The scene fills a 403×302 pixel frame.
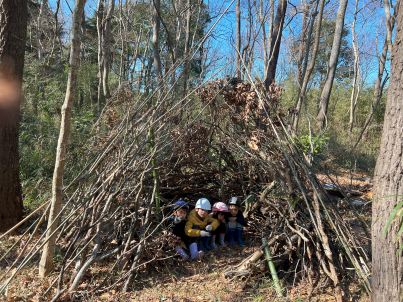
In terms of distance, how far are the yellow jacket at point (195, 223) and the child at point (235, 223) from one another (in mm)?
222

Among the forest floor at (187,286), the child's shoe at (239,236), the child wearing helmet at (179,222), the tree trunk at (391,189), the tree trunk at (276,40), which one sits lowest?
the forest floor at (187,286)

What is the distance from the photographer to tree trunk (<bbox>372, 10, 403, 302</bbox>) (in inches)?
74.9

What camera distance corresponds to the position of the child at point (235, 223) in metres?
3.75

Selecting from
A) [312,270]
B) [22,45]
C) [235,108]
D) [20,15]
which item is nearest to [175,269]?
[312,270]

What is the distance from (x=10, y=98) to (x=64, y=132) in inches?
65.3

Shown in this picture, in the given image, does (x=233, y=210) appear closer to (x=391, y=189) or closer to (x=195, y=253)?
(x=195, y=253)

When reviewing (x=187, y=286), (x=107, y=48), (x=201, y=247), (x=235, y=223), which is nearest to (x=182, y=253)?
(x=201, y=247)

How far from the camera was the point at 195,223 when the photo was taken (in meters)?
3.49

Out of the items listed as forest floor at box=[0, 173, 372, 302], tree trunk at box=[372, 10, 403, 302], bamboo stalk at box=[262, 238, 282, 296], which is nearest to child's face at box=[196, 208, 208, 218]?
forest floor at box=[0, 173, 372, 302]

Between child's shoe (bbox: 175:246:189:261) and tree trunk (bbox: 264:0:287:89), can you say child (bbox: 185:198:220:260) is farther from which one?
tree trunk (bbox: 264:0:287:89)

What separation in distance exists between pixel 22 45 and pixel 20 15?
36 centimetres

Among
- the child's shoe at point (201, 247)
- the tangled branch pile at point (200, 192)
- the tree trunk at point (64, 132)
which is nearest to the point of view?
the tree trunk at point (64, 132)

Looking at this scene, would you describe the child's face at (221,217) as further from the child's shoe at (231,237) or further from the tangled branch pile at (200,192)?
the tangled branch pile at (200,192)

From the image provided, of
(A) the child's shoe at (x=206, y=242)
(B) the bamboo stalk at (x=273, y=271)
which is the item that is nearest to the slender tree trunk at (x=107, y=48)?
(A) the child's shoe at (x=206, y=242)
